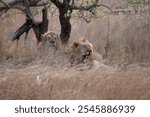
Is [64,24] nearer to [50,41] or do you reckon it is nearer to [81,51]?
[50,41]

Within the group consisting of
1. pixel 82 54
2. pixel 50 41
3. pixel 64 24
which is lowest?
pixel 82 54

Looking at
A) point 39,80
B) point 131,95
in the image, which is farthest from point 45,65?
point 131,95

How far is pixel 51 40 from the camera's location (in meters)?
9.84

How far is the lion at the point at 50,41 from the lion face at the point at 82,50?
1.18ft

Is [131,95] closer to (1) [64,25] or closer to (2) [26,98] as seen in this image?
(2) [26,98]

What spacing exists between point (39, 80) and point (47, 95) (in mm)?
319

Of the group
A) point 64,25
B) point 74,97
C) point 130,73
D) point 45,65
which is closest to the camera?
point 74,97

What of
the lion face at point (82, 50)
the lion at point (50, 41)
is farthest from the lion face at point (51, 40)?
the lion face at point (82, 50)


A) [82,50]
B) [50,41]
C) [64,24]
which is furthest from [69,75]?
[64,24]

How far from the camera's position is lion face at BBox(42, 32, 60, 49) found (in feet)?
32.2

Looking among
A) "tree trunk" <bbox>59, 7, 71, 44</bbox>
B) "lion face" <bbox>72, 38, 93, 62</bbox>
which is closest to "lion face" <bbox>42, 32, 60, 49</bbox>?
"lion face" <bbox>72, 38, 93, 62</bbox>

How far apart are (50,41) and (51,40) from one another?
3cm

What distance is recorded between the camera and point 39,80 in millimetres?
7371

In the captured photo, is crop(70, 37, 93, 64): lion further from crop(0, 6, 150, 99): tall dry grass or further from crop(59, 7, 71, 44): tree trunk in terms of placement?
crop(59, 7, 71, 44): tree trunk
